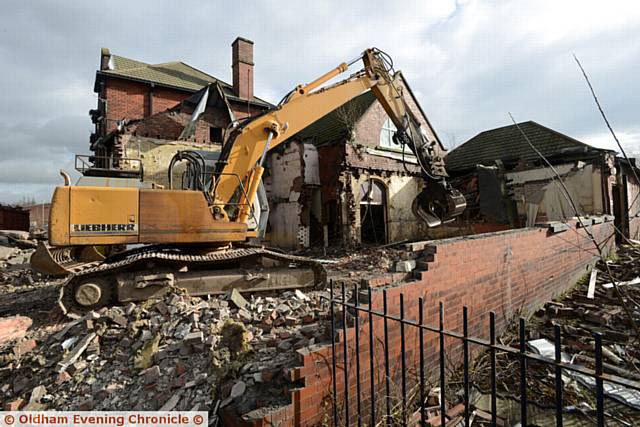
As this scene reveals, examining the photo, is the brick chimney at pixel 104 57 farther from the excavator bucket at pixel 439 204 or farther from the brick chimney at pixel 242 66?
the excavator bucket at pixel 439 204

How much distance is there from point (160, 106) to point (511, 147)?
684 inches

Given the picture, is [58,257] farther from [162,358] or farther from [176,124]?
[176,124]

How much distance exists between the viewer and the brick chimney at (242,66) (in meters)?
19.9

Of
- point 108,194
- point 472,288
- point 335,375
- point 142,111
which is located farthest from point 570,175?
point 142,111

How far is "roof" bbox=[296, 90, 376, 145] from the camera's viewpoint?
1374 cm

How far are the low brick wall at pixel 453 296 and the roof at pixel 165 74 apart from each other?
15.1 meters

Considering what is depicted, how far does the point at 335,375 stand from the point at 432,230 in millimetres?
12783

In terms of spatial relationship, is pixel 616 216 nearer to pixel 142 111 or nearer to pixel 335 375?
pixel 335 375

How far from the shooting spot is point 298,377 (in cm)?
294

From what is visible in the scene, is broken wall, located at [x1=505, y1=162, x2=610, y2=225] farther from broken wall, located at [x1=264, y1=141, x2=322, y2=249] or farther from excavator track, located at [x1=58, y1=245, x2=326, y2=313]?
excavator track, located at [x1=58, y1=245, x2=326, y2=313]

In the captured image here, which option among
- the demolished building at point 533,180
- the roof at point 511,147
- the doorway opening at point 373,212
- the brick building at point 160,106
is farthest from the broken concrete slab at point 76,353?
the roof at point 511,147

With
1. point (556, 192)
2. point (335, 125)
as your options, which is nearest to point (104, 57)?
point (335, 125)

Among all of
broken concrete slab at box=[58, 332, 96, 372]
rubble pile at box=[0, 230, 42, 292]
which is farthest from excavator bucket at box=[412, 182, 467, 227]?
rubble pile at box=[0, 230, 42, 292]

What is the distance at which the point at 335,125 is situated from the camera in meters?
14.6
